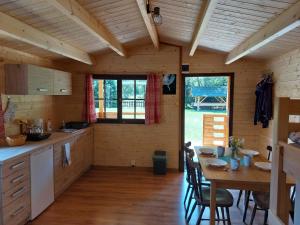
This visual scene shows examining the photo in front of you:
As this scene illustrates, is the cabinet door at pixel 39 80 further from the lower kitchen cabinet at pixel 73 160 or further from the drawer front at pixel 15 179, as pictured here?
the drawer front at pixel 15 179

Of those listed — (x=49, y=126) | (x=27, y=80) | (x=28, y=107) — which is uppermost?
(x=27, y=80)

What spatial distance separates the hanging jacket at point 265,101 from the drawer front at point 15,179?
378 centimetres

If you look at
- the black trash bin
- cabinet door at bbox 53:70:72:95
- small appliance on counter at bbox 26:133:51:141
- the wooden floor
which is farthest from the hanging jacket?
small appliance on counter at bbox 26:133:51:141

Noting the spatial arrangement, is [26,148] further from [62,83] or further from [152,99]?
[152,99]

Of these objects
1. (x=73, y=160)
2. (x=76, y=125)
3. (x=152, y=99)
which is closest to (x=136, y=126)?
(x=152, y=99)

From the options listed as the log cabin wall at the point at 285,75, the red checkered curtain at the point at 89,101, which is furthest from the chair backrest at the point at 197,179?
the red checkered curtain at the point at 89,101

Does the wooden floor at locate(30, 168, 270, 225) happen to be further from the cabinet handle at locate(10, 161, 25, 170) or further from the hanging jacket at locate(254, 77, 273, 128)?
the hanging jacket at locate(254, 77, 273, 128)

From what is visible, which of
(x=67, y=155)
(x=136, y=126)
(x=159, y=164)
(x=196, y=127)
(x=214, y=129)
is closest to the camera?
(x=67, y=155)

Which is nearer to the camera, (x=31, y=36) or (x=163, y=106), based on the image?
(x=31, y=36)

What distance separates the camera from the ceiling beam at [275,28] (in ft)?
6.78

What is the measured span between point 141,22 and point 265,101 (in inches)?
98.2

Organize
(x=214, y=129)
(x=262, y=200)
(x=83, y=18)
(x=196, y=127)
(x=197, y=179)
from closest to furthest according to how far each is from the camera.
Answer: (x=83, y=18) → (x=262, y=200) → (x=197, y=179) → (x=214, y=129) → (x=196, y=127)

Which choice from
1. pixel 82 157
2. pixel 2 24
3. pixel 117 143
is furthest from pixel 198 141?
pixel 2 24

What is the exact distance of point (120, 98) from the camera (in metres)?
5.11
